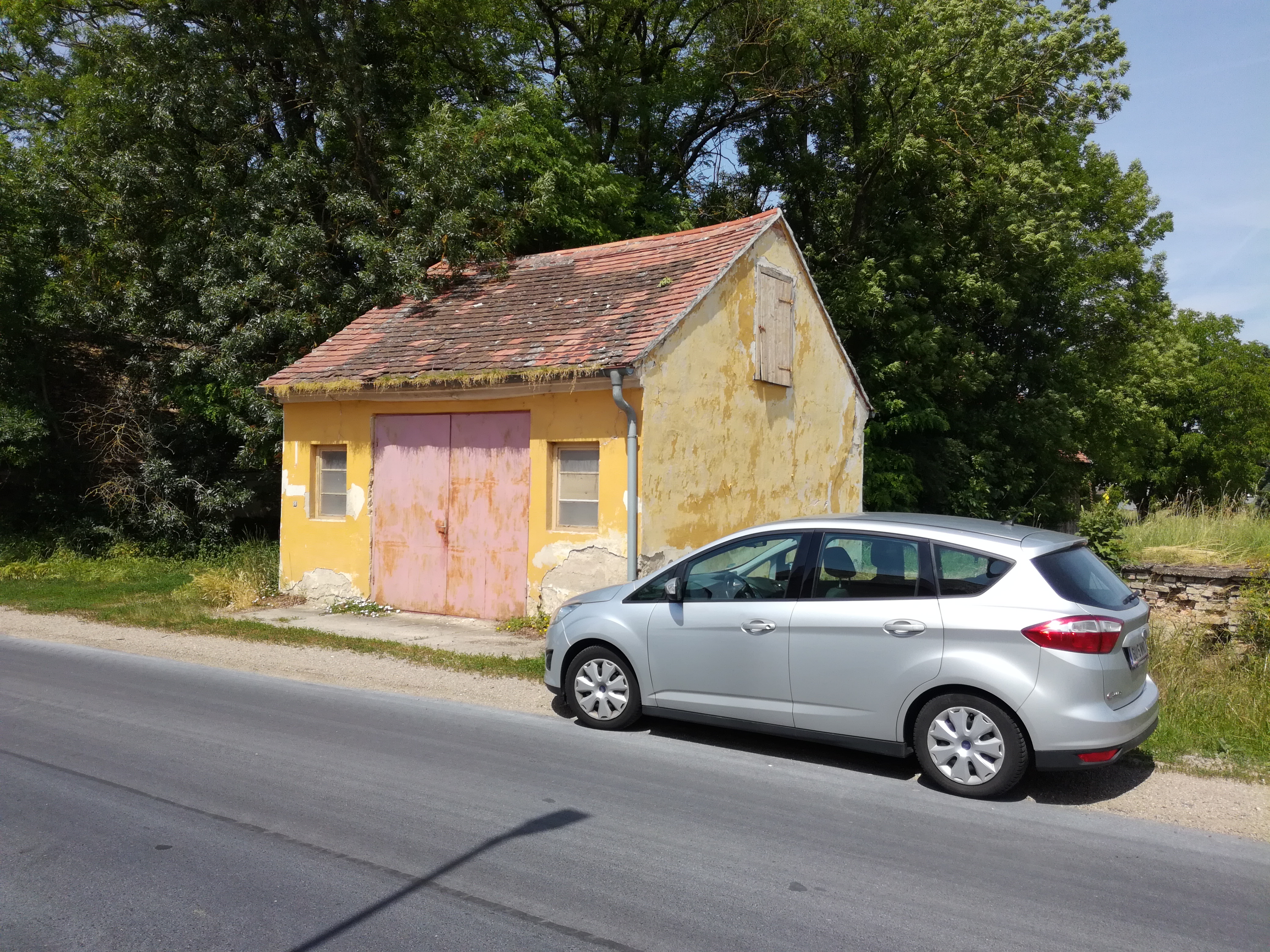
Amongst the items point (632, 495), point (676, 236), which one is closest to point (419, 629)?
point (632, 495)

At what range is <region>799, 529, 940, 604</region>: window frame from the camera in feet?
19.2

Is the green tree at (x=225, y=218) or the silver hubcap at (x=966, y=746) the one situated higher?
the green tree at (x=225, y=218)

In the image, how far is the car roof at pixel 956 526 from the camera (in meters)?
5.88

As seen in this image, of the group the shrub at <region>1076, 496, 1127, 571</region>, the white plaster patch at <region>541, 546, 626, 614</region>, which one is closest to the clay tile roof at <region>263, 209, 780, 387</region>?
the white plaster patch at <region>541, 546, 626, 614</region>

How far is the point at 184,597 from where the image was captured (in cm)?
1381

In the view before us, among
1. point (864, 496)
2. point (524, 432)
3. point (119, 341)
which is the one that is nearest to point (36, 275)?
point (119, 341)

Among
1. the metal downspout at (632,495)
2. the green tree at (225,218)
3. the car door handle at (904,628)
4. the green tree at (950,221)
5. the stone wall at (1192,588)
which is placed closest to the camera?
the car door handle at (904,628)

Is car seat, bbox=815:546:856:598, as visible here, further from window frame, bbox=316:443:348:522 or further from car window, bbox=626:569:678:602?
window frame, bbox=316:443:348:522

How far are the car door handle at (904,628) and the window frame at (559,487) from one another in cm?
575

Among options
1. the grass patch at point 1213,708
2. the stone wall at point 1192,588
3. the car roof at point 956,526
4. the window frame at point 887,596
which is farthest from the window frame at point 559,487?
the stone wall at point 1192,588

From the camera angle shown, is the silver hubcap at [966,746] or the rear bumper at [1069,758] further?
the silver hubcap at [966,746]

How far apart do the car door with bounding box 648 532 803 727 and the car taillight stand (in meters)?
1.50

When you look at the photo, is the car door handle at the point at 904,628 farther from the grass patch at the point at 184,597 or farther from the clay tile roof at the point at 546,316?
the clay tile roof at the point at 546,316

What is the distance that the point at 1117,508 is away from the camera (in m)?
15.9
